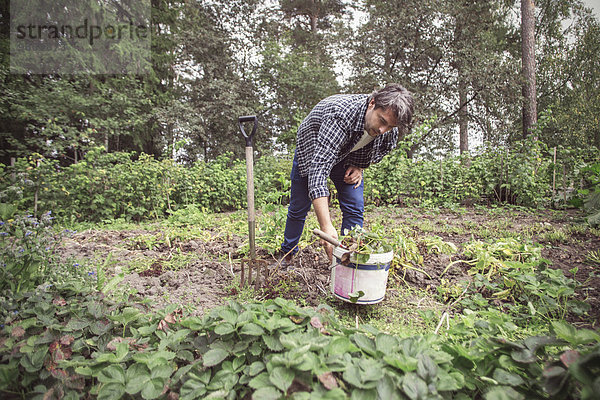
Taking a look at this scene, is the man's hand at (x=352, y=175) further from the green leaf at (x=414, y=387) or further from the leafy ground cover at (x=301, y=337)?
the green leaf at (x=414, y=387)

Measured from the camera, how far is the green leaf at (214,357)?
95 centimetres

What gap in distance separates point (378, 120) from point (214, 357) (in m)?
1.55

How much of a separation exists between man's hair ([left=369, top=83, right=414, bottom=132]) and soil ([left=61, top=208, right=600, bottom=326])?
3.88ft

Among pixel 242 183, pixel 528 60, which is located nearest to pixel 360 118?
pixel 242 183

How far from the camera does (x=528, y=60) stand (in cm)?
1022

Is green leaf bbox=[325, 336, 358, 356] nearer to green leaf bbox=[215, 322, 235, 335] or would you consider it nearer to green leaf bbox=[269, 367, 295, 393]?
green leaf bbox=[269, 367, 295, 393]

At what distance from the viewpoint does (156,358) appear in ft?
3.30

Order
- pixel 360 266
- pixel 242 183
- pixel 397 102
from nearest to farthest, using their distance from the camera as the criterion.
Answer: pixel 360 266, pixel 397 102, pixel 242 183

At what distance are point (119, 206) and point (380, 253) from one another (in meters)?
4.82

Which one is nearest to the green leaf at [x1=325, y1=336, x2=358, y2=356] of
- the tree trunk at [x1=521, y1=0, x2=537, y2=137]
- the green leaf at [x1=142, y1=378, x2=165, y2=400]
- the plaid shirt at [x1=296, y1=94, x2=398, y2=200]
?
the green leaf at [x1=142, y1=378, x2=165, y2=400]

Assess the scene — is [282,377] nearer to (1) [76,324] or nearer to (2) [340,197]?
(1) [76,324]

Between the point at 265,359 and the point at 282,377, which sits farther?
the point at 265,359

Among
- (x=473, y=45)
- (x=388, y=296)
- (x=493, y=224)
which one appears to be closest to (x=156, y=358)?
(x=388, y=296)

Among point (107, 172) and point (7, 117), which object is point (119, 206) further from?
point (7, 117)
